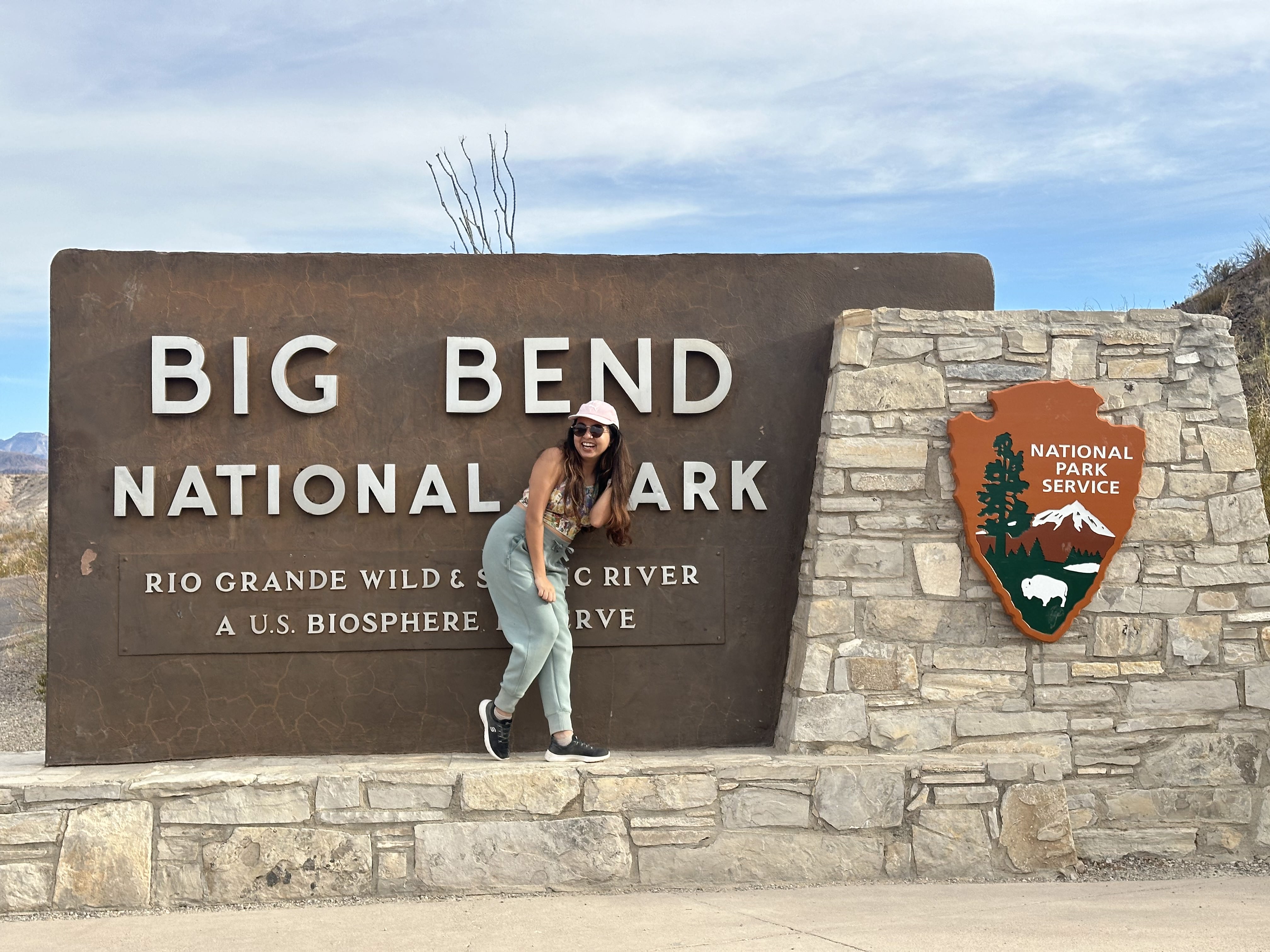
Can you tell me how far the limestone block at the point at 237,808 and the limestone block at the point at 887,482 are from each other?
109 inches

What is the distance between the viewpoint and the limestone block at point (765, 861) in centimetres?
481

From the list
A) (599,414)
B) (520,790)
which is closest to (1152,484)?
(599,414)

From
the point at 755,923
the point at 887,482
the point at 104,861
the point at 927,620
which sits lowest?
the point at 755,923

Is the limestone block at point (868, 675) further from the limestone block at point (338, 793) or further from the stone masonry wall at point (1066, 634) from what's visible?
the limestone block at point (338, 793)

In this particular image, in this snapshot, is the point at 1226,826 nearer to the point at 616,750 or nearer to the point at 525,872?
the point at 616,750

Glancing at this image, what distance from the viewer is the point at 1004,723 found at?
5051mm

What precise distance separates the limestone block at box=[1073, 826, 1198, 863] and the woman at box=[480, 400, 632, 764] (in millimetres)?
2202

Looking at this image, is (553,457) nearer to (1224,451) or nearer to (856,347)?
(856,347)

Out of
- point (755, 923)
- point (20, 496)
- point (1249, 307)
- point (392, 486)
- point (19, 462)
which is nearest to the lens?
point (755, 923)

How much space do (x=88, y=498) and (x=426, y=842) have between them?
2.18 meters

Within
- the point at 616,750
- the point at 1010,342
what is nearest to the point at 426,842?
the point at 616,750

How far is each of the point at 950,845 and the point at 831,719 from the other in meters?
0.73

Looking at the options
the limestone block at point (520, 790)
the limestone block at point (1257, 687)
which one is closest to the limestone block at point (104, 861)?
the limestone block at point (520, 790)

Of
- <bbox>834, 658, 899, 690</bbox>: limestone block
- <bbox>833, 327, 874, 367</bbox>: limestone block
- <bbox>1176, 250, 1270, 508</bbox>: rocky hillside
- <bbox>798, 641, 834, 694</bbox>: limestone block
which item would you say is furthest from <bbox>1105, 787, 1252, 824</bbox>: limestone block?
<bbox>1176, 250, 1270, 508</bbox>: rocky hillside
